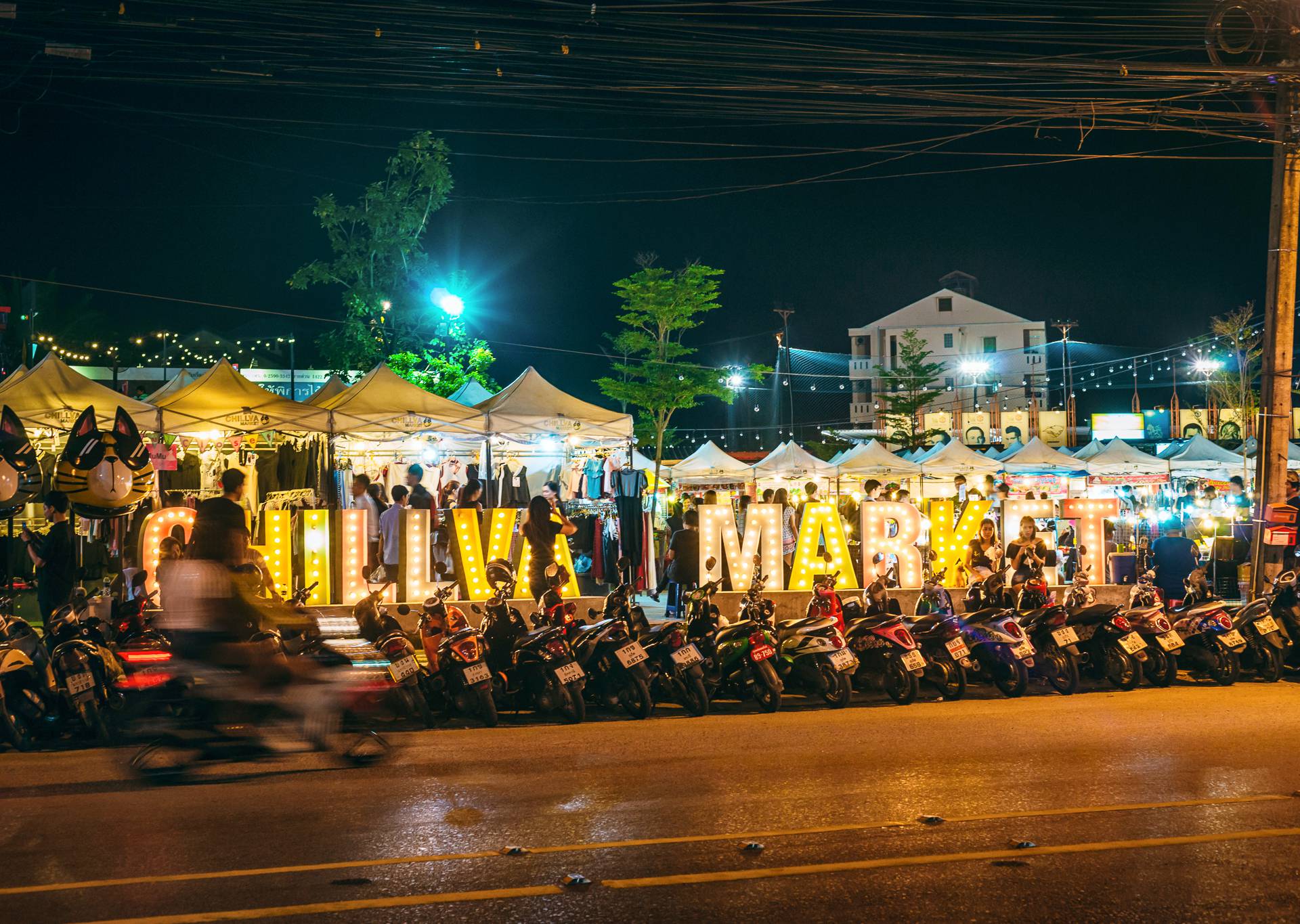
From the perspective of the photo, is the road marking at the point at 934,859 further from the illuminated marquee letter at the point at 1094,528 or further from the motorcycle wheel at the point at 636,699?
the illuminated marquee letter at the point at 1094,528

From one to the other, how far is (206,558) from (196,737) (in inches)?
46.1

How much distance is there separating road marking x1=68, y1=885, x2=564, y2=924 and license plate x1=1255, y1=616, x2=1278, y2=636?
10.3m

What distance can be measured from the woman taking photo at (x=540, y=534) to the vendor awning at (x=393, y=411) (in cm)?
296

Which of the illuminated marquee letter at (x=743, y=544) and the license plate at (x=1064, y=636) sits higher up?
the illuminated marquee letter at (x=743, y=544)

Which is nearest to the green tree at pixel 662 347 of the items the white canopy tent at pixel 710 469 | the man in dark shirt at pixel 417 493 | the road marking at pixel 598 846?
the white canopy tent at pixel 710 469

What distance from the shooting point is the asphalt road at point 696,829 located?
4766 mm

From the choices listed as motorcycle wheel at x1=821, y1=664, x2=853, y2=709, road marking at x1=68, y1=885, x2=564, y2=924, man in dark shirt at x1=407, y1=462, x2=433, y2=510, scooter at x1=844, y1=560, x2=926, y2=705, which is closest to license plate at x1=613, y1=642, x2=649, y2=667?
motorcycle wheel at x1=821, y1=664, x2=853, y2=709

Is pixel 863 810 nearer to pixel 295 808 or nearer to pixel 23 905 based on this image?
pixel 295 808

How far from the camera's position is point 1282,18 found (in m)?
13.3

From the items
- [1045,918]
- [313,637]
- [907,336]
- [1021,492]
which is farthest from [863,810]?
[907,336]

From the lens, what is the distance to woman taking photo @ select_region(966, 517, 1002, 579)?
16.2 metres

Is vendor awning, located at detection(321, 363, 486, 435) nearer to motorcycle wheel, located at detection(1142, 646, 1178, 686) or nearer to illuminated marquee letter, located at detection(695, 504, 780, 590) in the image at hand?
illuminated marquee letter, located at detection(695, 504, 780, 590)

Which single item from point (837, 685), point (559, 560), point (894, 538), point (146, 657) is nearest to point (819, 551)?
point (894, 538)

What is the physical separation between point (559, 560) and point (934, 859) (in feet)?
32.2
